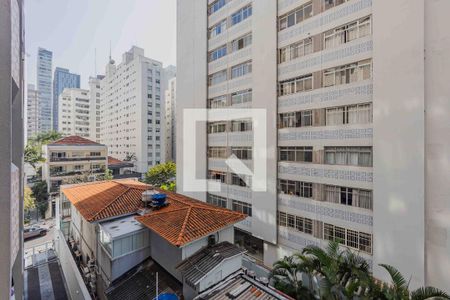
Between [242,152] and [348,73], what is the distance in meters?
8.57

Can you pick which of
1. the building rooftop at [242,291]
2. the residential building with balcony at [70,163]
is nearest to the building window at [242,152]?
the building rooftop at [242,291]

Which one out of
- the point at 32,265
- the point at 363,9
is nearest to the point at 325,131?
the point at 363,9

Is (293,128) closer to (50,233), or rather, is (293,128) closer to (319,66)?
(319,66)

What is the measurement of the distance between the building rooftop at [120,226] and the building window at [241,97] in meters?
11.2

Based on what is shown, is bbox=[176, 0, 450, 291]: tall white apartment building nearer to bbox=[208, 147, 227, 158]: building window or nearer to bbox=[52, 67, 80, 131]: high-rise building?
bbox=[208, 147, 227, 158]: building window

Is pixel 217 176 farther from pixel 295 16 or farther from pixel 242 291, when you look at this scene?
pixel 295 16

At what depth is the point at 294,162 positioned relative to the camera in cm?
1433

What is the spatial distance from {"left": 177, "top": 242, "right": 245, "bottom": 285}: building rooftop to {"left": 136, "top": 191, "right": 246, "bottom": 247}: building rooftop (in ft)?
2.49

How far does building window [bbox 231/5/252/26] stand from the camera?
55.9 ft

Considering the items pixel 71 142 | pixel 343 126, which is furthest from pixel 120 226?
pixel 71 142

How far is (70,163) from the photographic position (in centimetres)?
3734

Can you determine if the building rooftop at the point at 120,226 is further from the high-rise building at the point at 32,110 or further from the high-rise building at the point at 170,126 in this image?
the high-rise building at the point at 32,110

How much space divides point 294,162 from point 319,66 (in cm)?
585

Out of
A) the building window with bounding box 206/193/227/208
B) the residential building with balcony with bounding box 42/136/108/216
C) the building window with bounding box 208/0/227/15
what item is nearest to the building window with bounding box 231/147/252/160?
the building window with bounding box 206/193/227/208
